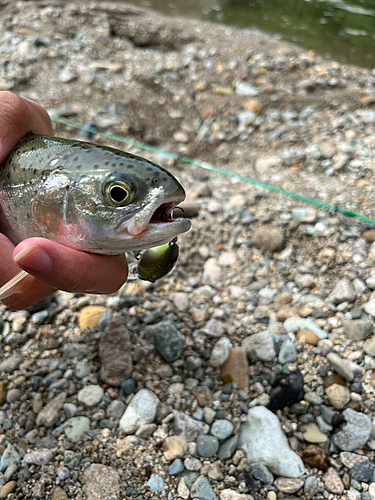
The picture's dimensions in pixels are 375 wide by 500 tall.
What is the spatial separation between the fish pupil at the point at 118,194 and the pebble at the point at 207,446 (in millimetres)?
1236

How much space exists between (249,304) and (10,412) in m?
1.44

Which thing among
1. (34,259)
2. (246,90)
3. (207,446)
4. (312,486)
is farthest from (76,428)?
(246,90)

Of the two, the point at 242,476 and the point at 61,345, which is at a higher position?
the point at 61,345

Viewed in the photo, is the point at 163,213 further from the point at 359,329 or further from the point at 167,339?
the point at 359,329

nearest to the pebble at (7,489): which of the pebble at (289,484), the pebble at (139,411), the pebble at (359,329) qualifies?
the pebble at (139,411)

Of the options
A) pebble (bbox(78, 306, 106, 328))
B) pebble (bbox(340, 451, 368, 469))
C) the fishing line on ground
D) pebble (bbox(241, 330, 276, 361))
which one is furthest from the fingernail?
the fishing line on ground

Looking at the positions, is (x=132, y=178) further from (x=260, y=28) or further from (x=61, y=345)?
(x=260, y=28)

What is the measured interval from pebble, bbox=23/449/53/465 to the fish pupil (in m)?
1.22

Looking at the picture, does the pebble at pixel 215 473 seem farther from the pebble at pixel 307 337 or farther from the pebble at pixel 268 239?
the pebble at pixel 268 239

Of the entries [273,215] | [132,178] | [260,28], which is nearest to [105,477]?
[132,178]

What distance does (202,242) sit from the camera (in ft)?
10.0

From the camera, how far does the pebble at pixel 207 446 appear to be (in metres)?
1.96

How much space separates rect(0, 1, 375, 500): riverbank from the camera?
1.89 metres

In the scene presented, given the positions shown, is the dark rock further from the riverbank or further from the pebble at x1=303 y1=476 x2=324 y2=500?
the pebble at x1=303 y1=476 x2=324 y2=500
